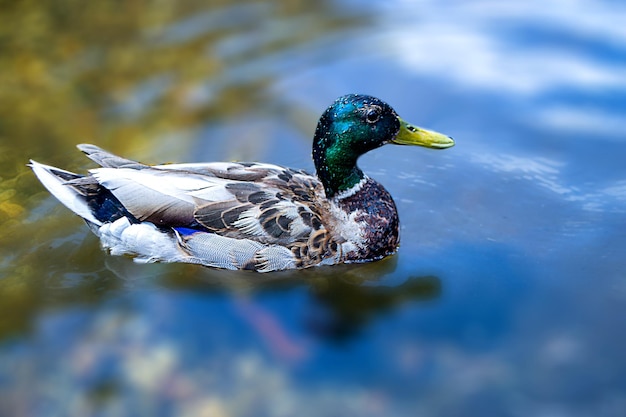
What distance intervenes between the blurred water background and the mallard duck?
0.15m

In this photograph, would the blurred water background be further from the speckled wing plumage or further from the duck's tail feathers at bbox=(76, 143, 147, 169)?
the duck's tail feathers at bbox=(76, 143, 147, 169)

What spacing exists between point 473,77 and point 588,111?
3.37 ft

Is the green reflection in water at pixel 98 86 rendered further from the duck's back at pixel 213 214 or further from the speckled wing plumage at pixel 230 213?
the speckled wing plumage at pixel 230 213

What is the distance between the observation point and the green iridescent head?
4930 millimetres

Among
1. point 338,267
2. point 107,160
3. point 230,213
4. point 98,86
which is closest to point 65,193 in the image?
point 107,160

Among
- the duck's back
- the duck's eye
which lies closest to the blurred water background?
the duck's back

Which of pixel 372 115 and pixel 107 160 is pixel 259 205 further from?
pixel 107 160

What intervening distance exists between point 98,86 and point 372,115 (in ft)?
10.5

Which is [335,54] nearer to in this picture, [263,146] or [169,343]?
[263,146]

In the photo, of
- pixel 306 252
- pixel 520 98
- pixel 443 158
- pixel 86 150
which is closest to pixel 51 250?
pixel 86 150

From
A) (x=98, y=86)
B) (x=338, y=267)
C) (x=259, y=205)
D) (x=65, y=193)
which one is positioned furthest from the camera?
(x=98, y=86)

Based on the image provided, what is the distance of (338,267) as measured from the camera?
16.6 ft

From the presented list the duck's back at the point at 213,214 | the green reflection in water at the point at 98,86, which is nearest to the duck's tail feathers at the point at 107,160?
the duck's back at the point at 213,214

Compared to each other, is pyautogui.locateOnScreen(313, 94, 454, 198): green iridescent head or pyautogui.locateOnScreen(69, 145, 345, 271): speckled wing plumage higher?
pyautogui.locateOnScreen(313, 94, 454, 198): green iridescent head
